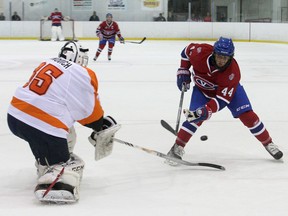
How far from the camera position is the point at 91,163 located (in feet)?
9.74

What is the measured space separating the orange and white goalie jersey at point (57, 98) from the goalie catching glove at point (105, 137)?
14 cm

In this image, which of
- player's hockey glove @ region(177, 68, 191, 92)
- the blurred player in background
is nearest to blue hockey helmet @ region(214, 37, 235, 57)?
player's hockey glove @ region(177, 68, 191, 92)

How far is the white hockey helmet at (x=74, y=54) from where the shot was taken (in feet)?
7.85

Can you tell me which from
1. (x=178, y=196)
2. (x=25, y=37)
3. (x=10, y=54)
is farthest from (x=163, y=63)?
(x=25, y=37)

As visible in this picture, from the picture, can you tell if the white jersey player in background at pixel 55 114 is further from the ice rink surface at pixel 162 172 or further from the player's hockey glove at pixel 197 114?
the player's hockey glove at pixel 197 114

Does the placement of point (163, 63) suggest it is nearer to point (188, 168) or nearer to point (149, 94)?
point (149, 94)

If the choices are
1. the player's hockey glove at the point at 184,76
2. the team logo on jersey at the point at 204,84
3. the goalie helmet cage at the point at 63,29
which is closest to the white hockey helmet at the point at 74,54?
the team logo on jersey at the point at 204,84

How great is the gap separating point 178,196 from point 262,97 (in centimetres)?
323

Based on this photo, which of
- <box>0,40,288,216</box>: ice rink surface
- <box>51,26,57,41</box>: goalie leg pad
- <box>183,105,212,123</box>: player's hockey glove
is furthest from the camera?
<box>51,26,57,41</box>: goalie leg pad

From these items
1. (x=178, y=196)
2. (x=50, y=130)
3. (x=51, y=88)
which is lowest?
(x=178, y=196)

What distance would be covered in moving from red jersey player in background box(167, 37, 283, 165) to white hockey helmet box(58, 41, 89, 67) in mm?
650

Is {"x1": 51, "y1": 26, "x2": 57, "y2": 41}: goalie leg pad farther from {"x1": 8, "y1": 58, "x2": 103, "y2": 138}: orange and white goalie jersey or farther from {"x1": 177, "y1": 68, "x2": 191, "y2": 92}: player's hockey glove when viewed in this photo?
{"x1": 8, "y1": 58, "x2": 103, "y2": 138}: orange and white goalie jersey

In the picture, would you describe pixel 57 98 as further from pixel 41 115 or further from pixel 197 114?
pixel 197 114

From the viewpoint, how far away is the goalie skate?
222cm
